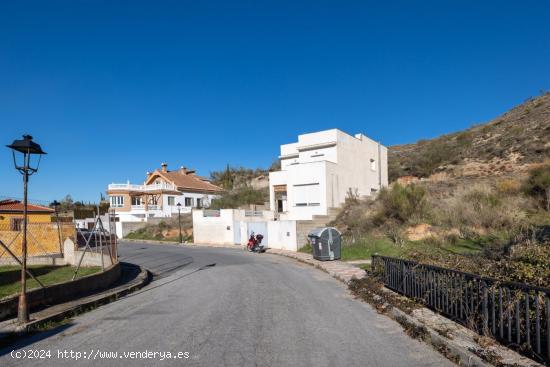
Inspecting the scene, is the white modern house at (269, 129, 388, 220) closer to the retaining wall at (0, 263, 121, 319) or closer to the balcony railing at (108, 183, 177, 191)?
the retaining wall at (0, 263, 121, 319)

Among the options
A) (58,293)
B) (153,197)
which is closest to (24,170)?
(58,293)

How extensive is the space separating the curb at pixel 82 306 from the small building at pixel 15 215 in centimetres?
1787

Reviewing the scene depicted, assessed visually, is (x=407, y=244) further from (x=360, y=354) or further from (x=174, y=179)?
(x=174, y=179)

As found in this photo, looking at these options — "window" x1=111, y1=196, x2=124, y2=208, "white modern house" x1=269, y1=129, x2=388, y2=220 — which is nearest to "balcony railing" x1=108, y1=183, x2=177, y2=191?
"window" x1=111, y1=196, x2=124, y2=208

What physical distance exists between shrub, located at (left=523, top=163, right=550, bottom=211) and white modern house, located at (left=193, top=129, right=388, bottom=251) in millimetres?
12214

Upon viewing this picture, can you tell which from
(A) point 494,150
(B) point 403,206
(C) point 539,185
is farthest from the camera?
(A) point 494,150

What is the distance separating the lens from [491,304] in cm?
521

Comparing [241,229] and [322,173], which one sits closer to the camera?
[322,173]

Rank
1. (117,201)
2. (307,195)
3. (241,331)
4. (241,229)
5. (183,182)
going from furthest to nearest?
(183,182)
(117,201)
(307,195)
(241,229)
(241,331)

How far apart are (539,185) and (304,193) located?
15.1m

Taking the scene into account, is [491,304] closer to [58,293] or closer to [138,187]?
[58,293]

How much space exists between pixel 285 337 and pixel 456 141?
5066cm

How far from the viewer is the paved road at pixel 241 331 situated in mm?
4992

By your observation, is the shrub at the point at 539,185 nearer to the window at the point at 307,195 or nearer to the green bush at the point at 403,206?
the green bush at the point at 403,206
